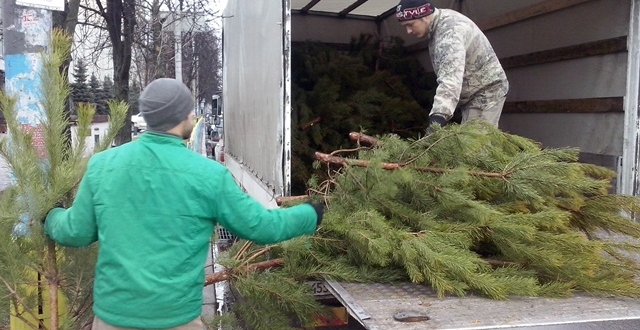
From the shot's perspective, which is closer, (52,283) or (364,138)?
(52,283)

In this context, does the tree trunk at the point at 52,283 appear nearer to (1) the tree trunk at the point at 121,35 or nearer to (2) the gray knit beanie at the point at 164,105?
(2) the gray knit beanie at the point at 164,105

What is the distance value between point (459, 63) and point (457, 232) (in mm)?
1539

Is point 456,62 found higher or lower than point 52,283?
higher

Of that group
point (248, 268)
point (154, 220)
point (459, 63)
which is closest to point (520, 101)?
point (459, 63)

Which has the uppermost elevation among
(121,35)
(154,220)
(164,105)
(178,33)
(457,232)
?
(178,33)

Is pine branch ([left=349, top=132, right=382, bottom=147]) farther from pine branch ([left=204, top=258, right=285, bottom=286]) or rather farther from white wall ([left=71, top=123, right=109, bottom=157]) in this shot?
white wall ([left=71, top=123, right=109, bottom=157])

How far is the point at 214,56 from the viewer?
2877cm

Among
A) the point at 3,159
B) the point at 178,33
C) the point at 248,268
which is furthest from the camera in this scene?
the point at 178,33

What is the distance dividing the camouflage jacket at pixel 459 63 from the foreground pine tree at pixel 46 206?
2.13 m

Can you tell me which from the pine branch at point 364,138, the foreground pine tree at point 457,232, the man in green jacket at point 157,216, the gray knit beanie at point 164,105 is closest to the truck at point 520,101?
the foreground pine tree at point 457,232

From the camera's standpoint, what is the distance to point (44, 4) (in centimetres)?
377

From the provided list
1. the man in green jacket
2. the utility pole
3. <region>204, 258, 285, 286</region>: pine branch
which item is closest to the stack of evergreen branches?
<region>204, 258, 285, 286</region>: pine branch

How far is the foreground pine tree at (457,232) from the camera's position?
9.36 ft

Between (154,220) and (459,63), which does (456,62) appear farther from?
(154,220)
